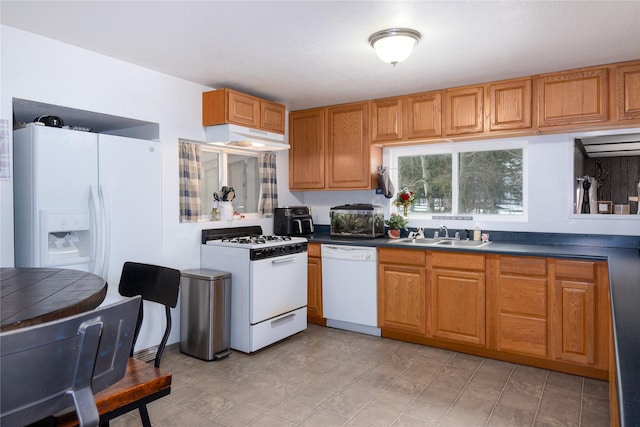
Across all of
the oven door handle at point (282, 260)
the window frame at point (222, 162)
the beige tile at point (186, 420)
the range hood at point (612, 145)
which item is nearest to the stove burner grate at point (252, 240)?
the oven door handle at point (282, 260)

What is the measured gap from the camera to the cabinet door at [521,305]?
313 centimetres

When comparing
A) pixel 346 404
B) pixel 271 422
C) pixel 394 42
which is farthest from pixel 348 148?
pixel 271 422

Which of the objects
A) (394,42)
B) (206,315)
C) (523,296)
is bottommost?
(206,315)

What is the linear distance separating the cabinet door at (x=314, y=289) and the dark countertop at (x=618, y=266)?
23 cm

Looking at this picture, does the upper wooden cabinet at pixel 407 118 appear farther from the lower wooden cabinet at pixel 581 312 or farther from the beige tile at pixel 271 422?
the beige tile at pixel 271 422

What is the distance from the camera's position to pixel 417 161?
4441 mm

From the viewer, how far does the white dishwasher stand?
388 cm

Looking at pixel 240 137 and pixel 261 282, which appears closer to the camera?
pixel 261 282

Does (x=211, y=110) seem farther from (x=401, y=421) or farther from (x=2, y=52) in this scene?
(x=401, y=421)

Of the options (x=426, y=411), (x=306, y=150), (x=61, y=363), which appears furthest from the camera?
(x=306, y=150)

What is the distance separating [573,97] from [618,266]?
1.45 metres

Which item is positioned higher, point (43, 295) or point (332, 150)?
point (332, 150)

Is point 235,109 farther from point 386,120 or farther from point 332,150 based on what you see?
point 386,120

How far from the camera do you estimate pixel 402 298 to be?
12.2 feet
